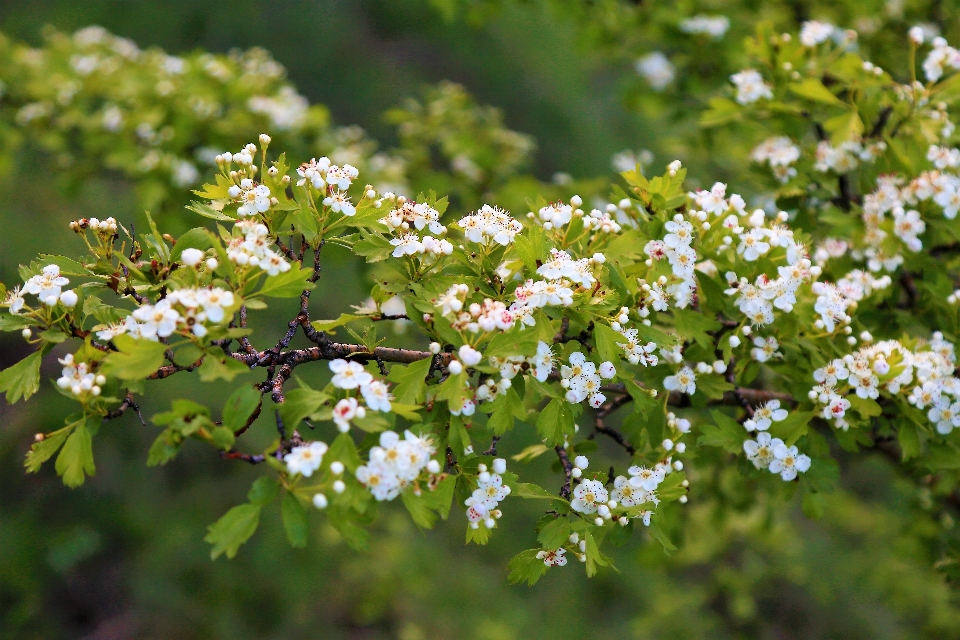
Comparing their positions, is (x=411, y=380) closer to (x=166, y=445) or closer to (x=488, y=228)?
(x=488, y=228)

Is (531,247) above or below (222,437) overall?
above

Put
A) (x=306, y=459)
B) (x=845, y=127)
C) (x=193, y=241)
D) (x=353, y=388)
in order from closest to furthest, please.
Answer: (x=306, y=459) < (x=353, y=388) < (x=193, y=241) < (x=845, y=127)

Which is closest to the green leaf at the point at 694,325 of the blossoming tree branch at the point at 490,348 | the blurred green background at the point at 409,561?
the blossoming tree branch at the point at 490,348

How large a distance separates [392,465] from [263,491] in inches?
10.4

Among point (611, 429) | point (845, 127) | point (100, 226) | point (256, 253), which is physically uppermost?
point (845, 127)

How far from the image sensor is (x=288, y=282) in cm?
159

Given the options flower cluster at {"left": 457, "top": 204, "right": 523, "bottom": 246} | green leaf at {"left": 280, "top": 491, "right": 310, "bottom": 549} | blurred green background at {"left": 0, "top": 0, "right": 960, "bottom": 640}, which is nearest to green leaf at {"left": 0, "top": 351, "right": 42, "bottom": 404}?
green leaf at {"left": 280, "top": 491, "right": 310, "bottom": 549}

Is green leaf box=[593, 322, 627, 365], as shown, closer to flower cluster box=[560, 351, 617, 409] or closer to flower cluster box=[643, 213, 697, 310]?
flower cluster box=[560, 351, 617, 409]

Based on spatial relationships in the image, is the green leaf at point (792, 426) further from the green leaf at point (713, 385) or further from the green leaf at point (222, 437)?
the green leaf at point (222, 437)

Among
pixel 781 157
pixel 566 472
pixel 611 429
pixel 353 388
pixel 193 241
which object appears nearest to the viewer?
pixel 353 388

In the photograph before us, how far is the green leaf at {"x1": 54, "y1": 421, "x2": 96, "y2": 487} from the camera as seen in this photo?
5.16ft

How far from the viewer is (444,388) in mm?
1567

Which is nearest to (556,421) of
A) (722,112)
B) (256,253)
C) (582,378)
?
(582,378)

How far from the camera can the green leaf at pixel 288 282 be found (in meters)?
1.57
